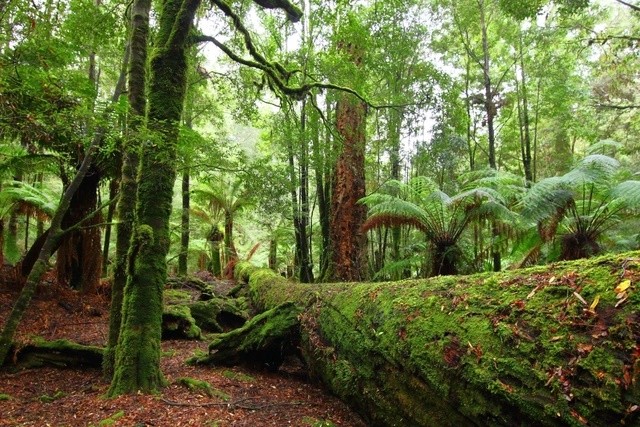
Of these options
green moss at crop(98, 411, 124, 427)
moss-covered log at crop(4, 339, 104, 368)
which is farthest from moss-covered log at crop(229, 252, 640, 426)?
moss-covered log at crop(4, 339, 104, 368)

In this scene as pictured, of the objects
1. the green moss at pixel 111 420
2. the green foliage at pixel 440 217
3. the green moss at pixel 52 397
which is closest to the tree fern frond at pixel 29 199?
the green moss at pixel 52 397

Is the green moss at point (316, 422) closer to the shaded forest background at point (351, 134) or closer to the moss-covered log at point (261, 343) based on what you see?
the moss-covered log at point (261, 343)

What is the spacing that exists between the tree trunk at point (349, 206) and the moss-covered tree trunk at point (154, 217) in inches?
166

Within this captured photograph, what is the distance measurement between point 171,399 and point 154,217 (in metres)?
1.60

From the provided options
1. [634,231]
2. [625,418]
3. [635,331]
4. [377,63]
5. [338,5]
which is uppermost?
→ [338,5]

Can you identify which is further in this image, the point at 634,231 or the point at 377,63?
the point at 634,231

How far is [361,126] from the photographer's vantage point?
787cm

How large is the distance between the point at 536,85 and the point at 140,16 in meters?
13.0

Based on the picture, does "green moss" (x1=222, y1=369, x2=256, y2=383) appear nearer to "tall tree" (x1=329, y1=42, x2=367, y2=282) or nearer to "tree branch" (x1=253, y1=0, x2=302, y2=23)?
"tall tree" (x1=329, y1=42, x2=367, y2=282)

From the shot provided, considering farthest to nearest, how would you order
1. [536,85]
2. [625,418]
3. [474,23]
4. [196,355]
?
[536,85]
[474,23]
[196,355]
[625,418]

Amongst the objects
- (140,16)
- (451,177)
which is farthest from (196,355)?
(451,177)

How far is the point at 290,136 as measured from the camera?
22.7 feet

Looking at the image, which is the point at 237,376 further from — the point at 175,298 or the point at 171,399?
the point at 175,298

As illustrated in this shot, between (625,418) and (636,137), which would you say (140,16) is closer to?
(625,418)
